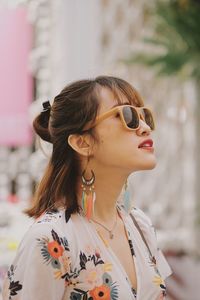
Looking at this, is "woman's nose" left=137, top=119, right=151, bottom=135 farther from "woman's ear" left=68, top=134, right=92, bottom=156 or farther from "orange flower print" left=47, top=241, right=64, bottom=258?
"orange flower print" left=47, top=241, right=64, bottom=258

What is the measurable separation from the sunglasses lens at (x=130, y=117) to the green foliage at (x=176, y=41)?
2128mm

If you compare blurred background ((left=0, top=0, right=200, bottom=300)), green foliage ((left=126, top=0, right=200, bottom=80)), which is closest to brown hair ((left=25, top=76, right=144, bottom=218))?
blurred background ((left=0, top=0, right=200, bottom=300))

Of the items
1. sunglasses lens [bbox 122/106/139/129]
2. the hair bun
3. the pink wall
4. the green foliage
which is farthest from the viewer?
the green foliage

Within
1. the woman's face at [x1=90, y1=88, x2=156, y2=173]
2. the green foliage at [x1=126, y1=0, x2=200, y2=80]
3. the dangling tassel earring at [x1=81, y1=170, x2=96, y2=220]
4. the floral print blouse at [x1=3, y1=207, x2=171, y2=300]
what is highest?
the green foliage at [x1=126, y1=0, x2=200, y2=80]

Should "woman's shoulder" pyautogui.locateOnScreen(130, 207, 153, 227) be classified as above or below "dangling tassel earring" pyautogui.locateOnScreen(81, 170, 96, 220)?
below

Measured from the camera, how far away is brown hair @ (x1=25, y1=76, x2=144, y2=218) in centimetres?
126

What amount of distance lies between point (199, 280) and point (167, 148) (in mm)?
946

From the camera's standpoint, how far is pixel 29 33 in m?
3.11

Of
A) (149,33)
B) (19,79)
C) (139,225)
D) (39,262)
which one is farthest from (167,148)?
(39,262)

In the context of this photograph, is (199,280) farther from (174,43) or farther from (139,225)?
(139,225)

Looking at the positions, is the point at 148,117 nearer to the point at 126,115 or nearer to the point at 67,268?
the point at 126,115

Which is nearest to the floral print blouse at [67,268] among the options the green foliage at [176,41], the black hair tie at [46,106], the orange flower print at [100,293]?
the orange flower print at [100,293]

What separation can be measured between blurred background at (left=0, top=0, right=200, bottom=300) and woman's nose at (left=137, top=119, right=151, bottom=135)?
137 centimetres

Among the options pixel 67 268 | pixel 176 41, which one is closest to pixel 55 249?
pixel 67 268
